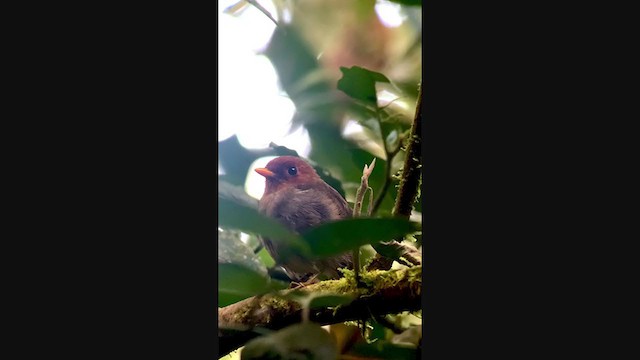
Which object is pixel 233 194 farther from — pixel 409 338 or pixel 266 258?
pixel 409 338

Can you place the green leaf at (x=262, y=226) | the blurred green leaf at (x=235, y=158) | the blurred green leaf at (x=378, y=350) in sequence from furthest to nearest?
1. the blurred green leaf at (x=235, y=158)
2. the blurred green leaf at (x=378, y=350)
3. the green leaf at (x=262, y=226)

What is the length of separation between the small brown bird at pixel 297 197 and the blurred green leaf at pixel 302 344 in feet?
0.87

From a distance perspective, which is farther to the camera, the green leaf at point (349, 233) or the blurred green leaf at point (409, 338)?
the blurred green leaf at point (409, 338)

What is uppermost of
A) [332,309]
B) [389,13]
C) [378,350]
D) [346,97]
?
[389,13]

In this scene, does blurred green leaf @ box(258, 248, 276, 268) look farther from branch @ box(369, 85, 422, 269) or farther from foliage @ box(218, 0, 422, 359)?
branch @ box(369, 85, 422, 269)

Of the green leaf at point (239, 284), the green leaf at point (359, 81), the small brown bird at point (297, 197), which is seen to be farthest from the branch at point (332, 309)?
the green leaf at point (359, 81)

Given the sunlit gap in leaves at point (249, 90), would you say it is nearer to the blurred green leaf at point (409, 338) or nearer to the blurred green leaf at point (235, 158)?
the blurred green leaf at point (235, 158)

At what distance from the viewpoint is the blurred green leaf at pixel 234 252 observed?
7.19 ft

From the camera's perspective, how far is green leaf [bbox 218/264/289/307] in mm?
2023

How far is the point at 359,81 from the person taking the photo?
2.28 metres

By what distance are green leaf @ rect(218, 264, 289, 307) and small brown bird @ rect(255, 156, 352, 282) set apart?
0.19 m

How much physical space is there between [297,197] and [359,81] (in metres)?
0.41

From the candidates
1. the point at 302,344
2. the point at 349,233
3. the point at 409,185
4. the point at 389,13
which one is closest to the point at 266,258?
the point at 302,344

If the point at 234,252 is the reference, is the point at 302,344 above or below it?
below
